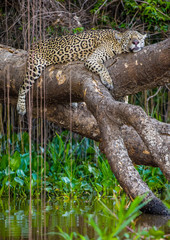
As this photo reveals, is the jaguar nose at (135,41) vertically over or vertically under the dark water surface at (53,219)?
over

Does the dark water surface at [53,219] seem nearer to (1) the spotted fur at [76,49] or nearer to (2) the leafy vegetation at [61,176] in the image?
(2) the leafy vegetation at [61,176]

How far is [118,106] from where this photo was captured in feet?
11.7

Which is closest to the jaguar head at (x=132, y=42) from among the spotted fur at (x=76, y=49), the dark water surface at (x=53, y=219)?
the spotted fur at (x=76, y=49)

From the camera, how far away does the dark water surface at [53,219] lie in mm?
3654

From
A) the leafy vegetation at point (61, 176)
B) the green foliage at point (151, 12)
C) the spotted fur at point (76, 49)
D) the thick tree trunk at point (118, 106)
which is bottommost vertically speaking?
the leafy vegetation at point (61, 176)

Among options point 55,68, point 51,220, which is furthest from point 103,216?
point 55,68

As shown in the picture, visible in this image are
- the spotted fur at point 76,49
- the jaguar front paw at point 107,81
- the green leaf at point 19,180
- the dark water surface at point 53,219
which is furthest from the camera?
the green leaf at point 19,180

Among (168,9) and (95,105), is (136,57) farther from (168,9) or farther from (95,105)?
(168,9)

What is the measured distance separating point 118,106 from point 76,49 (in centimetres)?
219

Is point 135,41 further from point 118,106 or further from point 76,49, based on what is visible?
point 118,106

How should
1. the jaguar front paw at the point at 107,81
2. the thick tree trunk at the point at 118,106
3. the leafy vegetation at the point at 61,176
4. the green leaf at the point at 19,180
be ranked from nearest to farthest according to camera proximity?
the thick tree trunk at the point at 118,106 < the jaguar front paw at the point at 107,81 < the green leaf at the point at 19,180 < the leafy vegetation at the point at 61,176

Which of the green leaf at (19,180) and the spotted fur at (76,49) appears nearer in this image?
the spotted fur at (76,49)

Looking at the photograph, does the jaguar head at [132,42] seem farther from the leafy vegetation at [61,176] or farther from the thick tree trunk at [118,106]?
the leafy vegetation at [61,176]

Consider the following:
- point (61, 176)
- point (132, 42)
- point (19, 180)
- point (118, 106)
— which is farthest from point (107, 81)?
point (61, 176)
